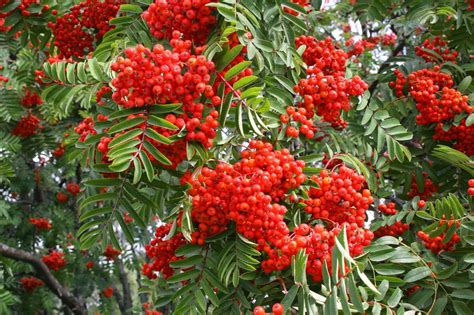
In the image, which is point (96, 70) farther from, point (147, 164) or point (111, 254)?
point (111, 254)

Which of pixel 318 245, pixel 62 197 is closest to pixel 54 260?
pixel 62 197

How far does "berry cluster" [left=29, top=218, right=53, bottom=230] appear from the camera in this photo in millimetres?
7078

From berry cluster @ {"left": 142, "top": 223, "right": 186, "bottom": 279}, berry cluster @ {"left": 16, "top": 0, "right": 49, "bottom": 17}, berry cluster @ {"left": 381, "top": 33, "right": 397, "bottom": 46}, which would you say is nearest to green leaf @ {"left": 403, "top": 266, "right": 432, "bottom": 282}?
berry cluster @ {"left": 142, "top": 223, "right": 186, "bottom": 279}

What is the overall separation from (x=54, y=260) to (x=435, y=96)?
16.7 ft

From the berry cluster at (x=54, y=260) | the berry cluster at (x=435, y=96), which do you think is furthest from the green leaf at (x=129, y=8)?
the berry cluster at (x=54, y=260)

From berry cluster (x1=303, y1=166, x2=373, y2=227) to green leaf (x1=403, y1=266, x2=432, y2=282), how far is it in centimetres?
30

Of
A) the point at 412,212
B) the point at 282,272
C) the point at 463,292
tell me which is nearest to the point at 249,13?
the point at 282,272

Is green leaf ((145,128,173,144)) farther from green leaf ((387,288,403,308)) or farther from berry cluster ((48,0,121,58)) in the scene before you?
berry cluster ((48,0,121,58))

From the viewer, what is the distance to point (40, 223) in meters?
7.11

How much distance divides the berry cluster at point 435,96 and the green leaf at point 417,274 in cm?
113

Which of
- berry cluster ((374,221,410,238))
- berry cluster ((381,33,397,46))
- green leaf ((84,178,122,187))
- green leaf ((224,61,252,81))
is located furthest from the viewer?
berry cluster ((381,33,397,46))

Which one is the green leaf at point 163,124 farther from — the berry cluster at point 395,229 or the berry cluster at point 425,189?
the berry cluster at point 425,189

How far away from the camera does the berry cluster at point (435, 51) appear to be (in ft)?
12.3

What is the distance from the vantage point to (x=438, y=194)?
3.53 m
